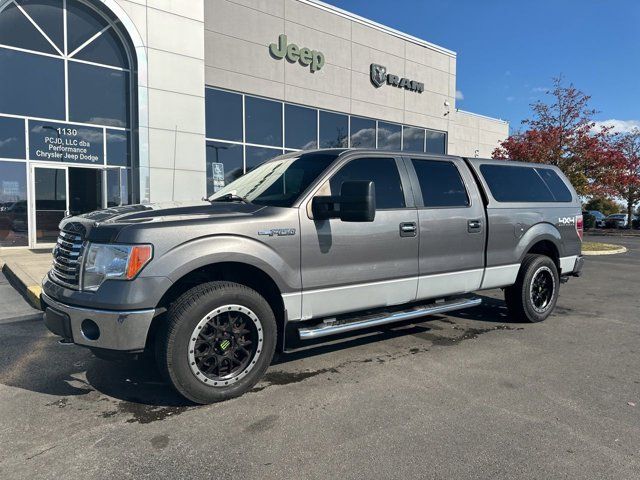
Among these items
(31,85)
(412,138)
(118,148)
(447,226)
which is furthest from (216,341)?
(412,138)

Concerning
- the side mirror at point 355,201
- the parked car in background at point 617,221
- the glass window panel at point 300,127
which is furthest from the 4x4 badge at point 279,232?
the parked car in background at point 617,221

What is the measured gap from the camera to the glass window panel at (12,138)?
11.8m

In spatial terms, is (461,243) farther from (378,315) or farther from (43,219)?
(43,219)

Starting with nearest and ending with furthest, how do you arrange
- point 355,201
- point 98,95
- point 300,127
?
point 355,201 < point 98,95 < point 300,127

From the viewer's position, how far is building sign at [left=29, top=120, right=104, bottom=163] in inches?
482

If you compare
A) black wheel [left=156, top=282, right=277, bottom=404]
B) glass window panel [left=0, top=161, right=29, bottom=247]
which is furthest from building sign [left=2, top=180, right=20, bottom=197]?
black wheel [left=156, top=282, right=277, bottom=404]

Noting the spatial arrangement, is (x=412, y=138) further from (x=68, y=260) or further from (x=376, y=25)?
(x=68, y=260)

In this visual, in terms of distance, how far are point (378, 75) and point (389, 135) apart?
2.53 metres

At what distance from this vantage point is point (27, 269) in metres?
8.77

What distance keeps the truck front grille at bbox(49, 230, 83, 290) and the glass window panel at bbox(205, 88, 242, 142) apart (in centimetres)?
1162

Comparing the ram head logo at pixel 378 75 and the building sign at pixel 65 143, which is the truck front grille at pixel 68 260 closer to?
the building sign at pixel 65 143

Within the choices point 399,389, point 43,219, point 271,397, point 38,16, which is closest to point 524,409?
point 399,389

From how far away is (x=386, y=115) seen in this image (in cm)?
2006

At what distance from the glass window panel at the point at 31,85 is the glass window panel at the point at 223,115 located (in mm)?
4145
